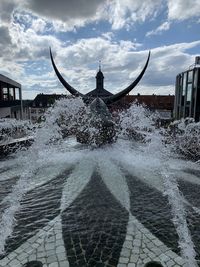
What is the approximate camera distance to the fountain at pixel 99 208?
5.35 m

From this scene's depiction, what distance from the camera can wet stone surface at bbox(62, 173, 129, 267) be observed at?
5250mm

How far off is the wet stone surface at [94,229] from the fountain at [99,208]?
0.06 ft

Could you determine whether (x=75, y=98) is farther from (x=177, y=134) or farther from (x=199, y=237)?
(x=199, y=237)

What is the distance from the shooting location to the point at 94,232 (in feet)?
19.8

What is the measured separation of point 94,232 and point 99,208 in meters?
1.17

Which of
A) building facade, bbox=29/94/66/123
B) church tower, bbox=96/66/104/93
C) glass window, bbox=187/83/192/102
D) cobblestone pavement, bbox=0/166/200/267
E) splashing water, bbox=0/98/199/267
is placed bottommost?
cobblestone pavement, bbox=0/166/200/267

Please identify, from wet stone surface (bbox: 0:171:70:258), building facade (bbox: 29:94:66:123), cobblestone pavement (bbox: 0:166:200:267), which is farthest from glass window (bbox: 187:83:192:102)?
building facade (bbox: 29:94:66:123)

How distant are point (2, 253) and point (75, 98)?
12674mm

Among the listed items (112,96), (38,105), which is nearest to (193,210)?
(112,96)

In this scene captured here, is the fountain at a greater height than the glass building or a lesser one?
lesser

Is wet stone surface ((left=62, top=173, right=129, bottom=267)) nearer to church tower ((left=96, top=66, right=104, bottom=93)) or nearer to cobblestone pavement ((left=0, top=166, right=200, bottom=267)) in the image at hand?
cobblestone pavement ((left=0, top=166, right=200, bottom=267))

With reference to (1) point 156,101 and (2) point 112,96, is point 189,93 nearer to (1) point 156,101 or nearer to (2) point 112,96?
(1) point 156,101

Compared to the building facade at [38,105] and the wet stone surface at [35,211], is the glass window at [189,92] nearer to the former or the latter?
the wet stone surface at [35,211]

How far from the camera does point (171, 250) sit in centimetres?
547
